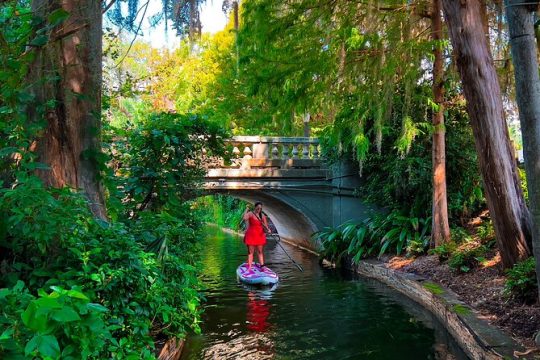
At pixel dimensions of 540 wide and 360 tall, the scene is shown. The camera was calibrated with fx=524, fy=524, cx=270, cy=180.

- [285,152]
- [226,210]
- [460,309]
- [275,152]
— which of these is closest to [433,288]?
[460,309]

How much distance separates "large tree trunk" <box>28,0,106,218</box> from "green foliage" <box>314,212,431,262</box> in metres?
8.44

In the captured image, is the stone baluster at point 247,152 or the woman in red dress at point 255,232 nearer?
the woman in red dress at point 255,232

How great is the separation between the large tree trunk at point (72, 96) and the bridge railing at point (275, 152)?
9831 millimetres

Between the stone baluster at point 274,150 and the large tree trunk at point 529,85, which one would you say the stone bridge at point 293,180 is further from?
the large tree trunk at point 529,85

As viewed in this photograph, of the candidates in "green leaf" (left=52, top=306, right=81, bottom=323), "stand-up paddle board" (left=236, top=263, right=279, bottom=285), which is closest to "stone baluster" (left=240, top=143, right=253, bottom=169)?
"stand-up paddle board" (left=236, top=263, right=279, bottom=285)

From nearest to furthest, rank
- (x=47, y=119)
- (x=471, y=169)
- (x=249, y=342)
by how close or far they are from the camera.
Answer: (x=47, y=119), (x=249, y=342), (x=471, y=169)

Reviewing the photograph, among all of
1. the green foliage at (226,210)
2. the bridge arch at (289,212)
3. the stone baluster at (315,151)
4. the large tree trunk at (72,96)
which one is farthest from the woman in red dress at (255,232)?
the green foliage at (226,210)

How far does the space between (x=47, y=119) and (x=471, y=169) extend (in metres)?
9.88

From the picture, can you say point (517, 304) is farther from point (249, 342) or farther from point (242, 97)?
point (242, 97)

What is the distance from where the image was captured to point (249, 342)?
25.0ft

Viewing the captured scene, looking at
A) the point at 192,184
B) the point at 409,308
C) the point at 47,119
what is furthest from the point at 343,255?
the point at 47,119

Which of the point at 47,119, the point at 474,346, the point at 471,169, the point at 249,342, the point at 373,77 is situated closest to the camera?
the point at 47,119

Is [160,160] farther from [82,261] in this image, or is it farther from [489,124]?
[489,124]

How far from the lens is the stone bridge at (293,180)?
16.0 m
